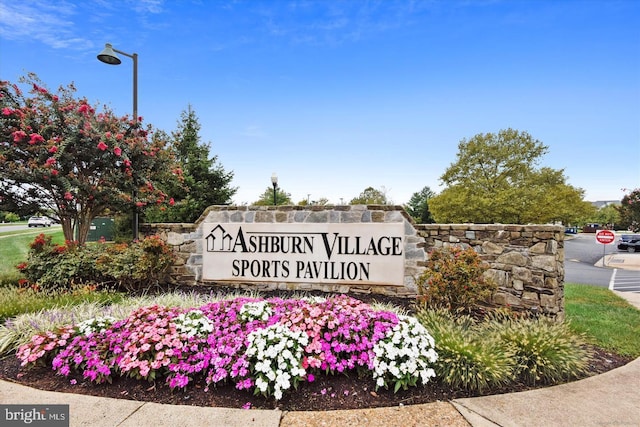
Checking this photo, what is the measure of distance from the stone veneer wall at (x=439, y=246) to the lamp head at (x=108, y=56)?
11.5 ft

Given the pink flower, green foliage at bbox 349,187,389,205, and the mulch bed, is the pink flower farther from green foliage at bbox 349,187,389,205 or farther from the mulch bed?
green foliage at bbox 349,187,389,205

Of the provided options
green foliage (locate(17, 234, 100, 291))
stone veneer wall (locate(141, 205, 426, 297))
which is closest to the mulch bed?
stone veneer wall (locate(141, 205, 426, 297))

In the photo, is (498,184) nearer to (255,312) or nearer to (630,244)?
(630,244)

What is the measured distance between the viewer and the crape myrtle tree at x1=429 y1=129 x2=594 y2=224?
21234 millimetres

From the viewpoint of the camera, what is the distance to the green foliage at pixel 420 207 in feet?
106

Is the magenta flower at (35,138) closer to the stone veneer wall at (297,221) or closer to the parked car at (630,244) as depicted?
the stone veneer wall at (297,221)

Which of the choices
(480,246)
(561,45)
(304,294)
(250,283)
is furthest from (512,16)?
(250,283)

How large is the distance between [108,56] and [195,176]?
600 centimetres

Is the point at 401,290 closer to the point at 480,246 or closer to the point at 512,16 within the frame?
the point at 480,246

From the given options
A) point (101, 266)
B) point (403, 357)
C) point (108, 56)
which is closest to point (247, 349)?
point (403, 357)

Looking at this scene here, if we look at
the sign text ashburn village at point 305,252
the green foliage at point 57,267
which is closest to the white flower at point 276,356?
the sign text ashburn village at point 305,252

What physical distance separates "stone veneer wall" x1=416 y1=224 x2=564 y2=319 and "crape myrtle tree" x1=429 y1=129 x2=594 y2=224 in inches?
724

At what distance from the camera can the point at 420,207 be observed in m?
34.5

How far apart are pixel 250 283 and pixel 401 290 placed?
2.67m
